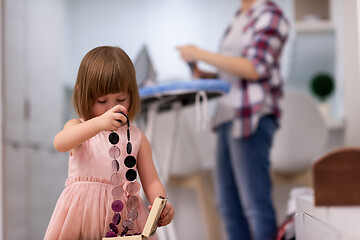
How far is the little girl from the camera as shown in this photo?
596 mm

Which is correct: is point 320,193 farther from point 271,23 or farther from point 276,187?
point 276,187

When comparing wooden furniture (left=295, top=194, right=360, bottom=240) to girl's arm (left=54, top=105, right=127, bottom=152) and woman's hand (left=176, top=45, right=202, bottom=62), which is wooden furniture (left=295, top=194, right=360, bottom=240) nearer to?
girl's arm (left=54, top=105, right=127, bottom=152)

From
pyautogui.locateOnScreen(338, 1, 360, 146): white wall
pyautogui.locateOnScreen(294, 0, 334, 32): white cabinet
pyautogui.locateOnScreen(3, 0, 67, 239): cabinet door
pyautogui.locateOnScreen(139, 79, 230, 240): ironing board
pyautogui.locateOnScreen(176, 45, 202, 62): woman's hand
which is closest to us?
pyautogui.locateOnScreen(139, 79, 230, 240): ironing board

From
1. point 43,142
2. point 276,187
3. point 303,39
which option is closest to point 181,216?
point 276,187

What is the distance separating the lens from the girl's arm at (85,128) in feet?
→ 1.87

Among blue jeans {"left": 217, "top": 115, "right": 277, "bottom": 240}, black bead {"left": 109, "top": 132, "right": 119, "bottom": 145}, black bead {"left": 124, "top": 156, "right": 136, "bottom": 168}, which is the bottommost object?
blue jeans {"left": 217, "top": 115, "right": 277, "bottom": 240}

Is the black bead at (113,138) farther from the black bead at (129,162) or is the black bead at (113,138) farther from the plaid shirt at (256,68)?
the plaid shirt at (256,68)

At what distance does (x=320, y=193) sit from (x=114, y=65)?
0.32 m

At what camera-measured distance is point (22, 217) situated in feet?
5.45

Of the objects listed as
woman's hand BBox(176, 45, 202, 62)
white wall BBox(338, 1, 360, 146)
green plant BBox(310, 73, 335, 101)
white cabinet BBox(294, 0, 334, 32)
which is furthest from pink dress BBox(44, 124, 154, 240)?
green plant BBox(310, 73, 335, 101)

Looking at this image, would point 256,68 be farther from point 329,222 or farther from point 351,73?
point 329,222

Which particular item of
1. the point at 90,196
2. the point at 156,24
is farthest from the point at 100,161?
the point at 156,24

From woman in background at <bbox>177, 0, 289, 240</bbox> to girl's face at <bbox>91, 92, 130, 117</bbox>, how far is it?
29.3 inches

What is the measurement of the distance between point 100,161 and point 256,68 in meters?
0.85
